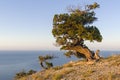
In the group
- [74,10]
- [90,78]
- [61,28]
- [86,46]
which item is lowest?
[90,78]

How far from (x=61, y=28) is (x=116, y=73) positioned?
18.0 meters

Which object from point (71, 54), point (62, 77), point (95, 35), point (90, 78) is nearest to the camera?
point (90, 78)

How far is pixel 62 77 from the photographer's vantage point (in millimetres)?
25625

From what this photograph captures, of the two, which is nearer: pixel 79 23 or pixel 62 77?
pixel 62 77

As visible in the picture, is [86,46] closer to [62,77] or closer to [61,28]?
[61,28]

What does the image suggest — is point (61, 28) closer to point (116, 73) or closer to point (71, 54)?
point (71, 54)

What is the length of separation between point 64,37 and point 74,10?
4796mm

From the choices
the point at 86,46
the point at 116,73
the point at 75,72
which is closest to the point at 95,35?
the point at 86,46

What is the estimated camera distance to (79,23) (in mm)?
39312

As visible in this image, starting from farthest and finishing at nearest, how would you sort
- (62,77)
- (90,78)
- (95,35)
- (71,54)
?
(71,54) → (95,35) → (62,77) → (90,78)

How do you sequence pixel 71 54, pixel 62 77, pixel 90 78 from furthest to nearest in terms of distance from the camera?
pixel 71 54
pixel 62 77
pixel 90 78

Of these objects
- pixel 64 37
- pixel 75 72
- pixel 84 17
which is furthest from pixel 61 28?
pixel 75 72

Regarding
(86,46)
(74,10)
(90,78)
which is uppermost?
(74,10)

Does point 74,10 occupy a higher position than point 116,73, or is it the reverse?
point 74,10
